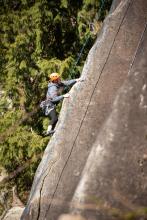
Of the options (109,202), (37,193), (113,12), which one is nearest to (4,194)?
(37,193)

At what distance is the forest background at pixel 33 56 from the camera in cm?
1277

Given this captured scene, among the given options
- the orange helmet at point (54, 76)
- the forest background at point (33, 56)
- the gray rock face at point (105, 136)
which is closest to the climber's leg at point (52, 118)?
the orange helmet at point (54, 76)

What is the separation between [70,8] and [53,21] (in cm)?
84

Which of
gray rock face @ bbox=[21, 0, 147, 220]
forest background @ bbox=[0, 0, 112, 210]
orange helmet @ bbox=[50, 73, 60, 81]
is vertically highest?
gray rock face @ bbox=[21, 0, 147, 220]

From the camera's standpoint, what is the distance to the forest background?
12766 mm

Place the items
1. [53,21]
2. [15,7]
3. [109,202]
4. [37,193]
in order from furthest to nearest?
[15,7]
[53,21]
[37,193]
[109,202]

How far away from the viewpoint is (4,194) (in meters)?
15.8

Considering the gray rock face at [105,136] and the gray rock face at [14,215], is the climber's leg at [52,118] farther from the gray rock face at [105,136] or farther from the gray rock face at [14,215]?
the gray rock face at [14,215]

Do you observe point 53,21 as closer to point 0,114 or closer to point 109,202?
point 0,114

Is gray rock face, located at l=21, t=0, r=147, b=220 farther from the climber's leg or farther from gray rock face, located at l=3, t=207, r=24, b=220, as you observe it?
gray rock face, located at l=3, t=207, r=24, b=220

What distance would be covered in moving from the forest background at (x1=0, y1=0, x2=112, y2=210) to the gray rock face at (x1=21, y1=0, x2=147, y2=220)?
4994 millimetres

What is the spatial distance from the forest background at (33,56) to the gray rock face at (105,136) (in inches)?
197

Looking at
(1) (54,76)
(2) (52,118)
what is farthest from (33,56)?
(1) (54,76)

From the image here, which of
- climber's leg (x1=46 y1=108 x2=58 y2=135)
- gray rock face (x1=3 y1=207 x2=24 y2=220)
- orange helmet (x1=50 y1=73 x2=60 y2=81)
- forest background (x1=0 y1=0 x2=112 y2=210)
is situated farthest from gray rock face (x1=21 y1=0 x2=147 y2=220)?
forest background (x1=0 y1=0 x2=112 y2=210)
